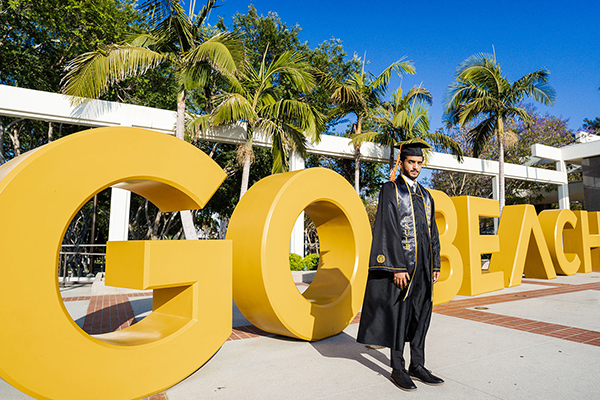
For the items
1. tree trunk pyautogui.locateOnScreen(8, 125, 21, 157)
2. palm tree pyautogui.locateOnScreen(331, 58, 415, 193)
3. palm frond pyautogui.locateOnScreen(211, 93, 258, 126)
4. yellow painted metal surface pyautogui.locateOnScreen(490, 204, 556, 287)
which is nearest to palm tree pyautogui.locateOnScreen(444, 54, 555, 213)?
palm tree pyautogui.locateOnScreen(331, 58, 415, 193)

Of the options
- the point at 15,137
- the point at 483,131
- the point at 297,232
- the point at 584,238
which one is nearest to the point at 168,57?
the point at 297,232

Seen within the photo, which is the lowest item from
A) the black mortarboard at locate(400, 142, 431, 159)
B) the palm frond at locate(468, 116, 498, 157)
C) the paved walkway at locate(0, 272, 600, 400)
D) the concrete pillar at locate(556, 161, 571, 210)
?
the paved walkway at locate(0, 272, 600, 400)

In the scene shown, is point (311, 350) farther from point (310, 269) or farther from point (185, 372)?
point (310, 269)

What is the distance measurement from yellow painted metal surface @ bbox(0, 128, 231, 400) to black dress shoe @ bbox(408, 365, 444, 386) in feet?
6.03

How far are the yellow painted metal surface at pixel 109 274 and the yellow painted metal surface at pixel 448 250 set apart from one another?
16.7 ft

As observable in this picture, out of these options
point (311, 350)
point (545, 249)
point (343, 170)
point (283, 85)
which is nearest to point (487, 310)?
point (311, 350)

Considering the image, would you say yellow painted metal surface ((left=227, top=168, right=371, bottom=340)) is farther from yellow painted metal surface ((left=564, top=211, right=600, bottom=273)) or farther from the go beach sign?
yellow painted metal surface ((left=564, top=211, right=600, bottom=273))

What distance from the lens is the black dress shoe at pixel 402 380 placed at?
346 cm

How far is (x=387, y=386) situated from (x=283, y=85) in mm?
Result: 18283

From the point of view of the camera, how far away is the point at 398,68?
46.9 ft

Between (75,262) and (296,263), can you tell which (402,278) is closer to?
(296,263)

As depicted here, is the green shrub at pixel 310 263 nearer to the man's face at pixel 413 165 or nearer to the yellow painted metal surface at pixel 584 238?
the yellow painted metal surface at pixel 584 238

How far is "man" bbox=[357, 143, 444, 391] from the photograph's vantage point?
3641 millimetres

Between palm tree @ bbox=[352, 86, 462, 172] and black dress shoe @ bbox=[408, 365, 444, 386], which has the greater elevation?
palm tree @ bbox=[352, 86, 462, 172]
